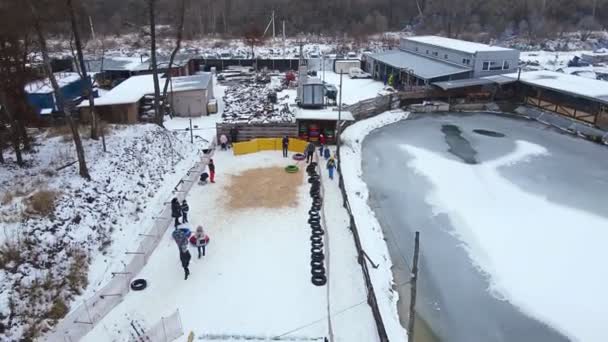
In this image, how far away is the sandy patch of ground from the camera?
15.3 m

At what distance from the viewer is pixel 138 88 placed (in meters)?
25.5

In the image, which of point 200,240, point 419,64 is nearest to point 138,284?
point 200,240

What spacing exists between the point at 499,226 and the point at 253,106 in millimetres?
17732

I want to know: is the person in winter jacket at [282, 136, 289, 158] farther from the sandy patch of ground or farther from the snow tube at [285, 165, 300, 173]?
the snow tube at [285, 165, 300, 173]

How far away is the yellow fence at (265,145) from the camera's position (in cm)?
1986

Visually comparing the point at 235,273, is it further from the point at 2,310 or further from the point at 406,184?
the point at 406,184

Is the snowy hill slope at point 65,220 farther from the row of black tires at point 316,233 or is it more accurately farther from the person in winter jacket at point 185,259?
the row of black tires at point 316,233

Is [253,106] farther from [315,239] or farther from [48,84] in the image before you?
[315,239]

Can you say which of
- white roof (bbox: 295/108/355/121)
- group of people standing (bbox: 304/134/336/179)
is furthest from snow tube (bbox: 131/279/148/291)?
white roof (bbox: 295/108/355/121)

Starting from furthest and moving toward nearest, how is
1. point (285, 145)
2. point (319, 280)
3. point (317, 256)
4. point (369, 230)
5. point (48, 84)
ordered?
1. point (48, 84)
2. point (285, 145)
3. point (369, 230)
4. point (317, 256)
5. point (319, 280)

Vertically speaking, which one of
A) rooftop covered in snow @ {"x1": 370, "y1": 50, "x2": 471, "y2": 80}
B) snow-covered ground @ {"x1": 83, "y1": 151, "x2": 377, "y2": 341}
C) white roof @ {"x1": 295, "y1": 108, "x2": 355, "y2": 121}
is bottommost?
snow-covered ground @ {"x1": 83, "y1": 151, "x2": 377, "y2": 341}

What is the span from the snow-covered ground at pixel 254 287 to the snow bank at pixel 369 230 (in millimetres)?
493

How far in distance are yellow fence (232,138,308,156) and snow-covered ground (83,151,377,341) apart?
18.5 ft

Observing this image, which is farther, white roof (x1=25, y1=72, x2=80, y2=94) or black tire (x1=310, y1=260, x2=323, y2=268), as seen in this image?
white roof (x1=25, y1=72, x2=80, y2=94)
